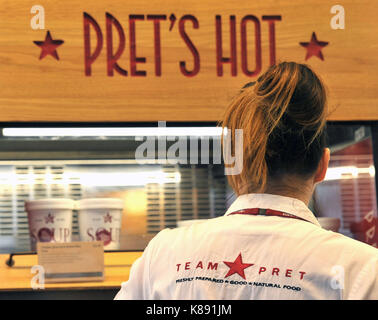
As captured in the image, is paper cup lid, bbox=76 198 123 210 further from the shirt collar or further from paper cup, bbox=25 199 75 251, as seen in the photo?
the shirt collar

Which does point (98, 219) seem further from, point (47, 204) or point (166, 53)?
point (166, 53)

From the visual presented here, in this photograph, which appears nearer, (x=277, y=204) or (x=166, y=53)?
(x=277, y=204)

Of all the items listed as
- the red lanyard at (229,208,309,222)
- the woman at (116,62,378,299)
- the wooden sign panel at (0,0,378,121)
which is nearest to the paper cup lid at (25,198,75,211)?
the wooden sign panel at (0,0,378,121)

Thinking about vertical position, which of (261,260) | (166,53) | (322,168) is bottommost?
(261,260)

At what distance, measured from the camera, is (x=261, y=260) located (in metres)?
0.86

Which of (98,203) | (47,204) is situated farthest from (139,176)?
(47,204)

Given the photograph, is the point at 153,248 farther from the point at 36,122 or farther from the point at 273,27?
the point at 273,27

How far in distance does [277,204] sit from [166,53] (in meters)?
1.10

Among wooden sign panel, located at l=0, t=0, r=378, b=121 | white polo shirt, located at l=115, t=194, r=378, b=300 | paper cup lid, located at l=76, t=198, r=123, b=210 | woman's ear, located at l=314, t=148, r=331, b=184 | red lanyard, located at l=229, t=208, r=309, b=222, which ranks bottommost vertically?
paper cup lid, located at l=76, t=198, r=123, b=210

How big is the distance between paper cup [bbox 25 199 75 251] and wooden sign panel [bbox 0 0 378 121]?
269 mm

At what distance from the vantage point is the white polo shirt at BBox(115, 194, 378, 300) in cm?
84

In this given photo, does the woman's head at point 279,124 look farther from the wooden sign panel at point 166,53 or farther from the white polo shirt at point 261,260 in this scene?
the wooden sign panel at point 166,53

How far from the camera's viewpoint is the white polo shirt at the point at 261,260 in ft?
2.75

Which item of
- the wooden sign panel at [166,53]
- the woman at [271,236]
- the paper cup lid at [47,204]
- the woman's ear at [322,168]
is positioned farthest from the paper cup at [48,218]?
the woman's ear at [322,168]
